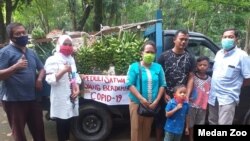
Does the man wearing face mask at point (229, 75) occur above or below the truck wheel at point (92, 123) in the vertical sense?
above

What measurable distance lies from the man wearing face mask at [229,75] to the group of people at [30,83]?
2008 mm

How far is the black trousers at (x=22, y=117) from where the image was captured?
13.8 feet

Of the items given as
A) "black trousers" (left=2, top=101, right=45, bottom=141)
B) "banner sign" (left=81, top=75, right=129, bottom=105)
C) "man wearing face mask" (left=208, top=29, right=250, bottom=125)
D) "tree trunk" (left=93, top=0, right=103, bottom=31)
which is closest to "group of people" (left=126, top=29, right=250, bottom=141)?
"man wearing face mask" (left=208, top=29, right=250, bottom=125)

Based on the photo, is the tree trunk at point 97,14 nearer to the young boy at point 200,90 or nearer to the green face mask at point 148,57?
the young boy at point 200,90

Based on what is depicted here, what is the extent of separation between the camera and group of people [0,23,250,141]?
13.7 feet

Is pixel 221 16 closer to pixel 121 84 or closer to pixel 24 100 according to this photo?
pixel 121 84

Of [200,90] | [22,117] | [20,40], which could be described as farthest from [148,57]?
[22,117]

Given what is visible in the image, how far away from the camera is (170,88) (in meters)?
4.66

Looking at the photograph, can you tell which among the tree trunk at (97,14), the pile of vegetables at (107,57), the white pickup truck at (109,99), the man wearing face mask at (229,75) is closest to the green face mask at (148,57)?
the white pickup truck at (109,99)

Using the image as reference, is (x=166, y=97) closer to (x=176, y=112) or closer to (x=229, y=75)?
(x=176, y=112)

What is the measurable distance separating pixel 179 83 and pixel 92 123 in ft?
5.95

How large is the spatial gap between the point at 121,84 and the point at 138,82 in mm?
879

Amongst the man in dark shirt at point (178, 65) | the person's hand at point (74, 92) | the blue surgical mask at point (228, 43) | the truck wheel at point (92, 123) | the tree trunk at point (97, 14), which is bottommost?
the truck wheel at point (92, 123)

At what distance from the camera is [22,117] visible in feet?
14.0
